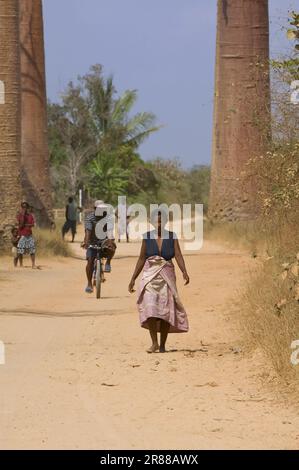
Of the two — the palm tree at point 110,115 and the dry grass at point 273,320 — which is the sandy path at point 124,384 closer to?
the dry grass at point 273,320

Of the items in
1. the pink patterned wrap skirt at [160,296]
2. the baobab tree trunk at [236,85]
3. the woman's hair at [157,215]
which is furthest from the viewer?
the baobab tree trunk at [236,85]

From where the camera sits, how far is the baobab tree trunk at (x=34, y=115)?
107ft

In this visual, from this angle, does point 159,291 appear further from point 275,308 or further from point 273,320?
point 275,308

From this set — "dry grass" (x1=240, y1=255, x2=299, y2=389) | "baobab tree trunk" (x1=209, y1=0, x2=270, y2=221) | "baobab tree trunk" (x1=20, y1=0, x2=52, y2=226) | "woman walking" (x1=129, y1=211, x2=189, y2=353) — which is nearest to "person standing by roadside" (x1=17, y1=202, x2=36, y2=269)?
"baobab tree trunk" (x1=209, y1=0, x2=270, y2=221)

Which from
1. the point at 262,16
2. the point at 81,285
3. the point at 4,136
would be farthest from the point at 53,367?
the point at 262,16

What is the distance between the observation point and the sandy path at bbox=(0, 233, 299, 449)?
27.6 feet

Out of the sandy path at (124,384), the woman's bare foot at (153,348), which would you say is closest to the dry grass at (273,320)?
the sandy path at (124,384)

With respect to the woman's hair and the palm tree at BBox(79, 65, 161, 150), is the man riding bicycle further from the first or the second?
the palm tree at BBox(79, 65, 161, 150)

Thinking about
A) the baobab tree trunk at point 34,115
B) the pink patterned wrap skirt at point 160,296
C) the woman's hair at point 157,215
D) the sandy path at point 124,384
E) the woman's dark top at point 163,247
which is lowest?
the sandy path at point 124,384

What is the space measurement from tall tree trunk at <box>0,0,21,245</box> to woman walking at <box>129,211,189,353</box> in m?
14.3

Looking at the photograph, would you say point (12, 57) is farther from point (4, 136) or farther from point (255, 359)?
point (255, 359)

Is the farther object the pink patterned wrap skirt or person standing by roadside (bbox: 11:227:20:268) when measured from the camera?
person standing by roadside (bbox: 11:227:20:268)

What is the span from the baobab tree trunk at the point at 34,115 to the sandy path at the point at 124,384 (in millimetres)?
14529

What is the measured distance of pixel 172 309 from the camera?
40.4 feet
